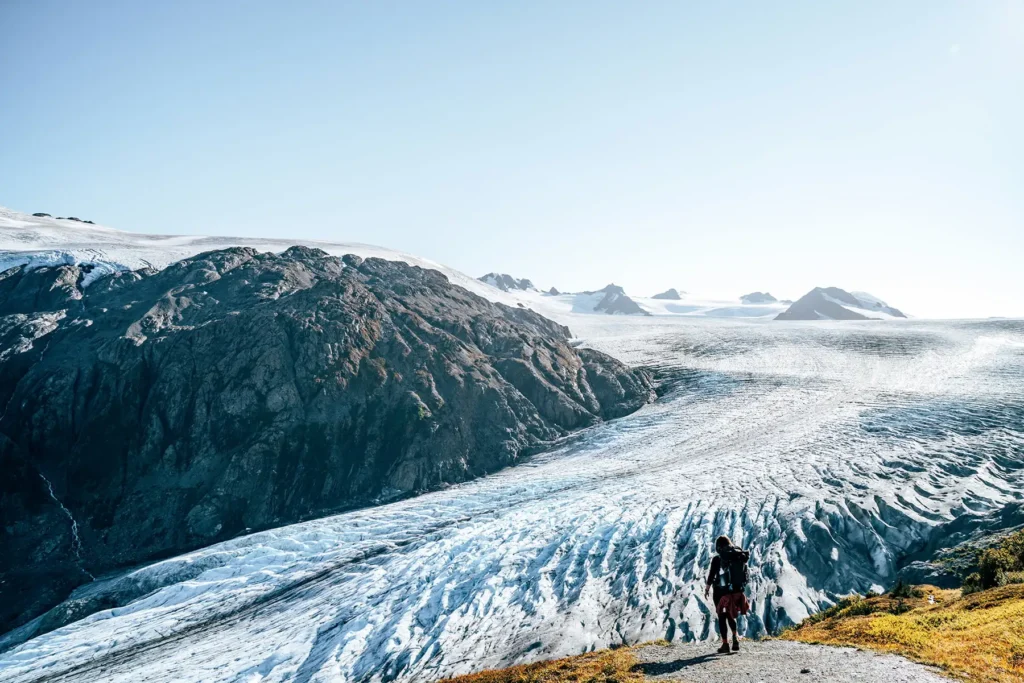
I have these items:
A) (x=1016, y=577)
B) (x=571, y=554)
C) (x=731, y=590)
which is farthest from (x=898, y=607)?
(x=571, y=554)

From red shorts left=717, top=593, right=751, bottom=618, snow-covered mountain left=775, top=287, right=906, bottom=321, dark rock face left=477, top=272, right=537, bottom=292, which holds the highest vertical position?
dark rock face left=477, top=272, right=537, bottom=292

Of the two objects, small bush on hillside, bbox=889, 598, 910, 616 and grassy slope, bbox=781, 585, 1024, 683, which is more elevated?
grassy slope, bbox=781, 585, 1024, 683

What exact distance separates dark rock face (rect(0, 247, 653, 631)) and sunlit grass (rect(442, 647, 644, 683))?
2019 cm

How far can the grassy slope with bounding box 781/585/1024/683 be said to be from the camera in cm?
823

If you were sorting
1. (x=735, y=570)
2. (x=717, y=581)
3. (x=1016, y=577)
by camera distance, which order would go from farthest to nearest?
(x=1016, y=577), (x=717, y=581), (x=735, y=570)

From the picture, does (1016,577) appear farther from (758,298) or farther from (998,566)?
(758,298)

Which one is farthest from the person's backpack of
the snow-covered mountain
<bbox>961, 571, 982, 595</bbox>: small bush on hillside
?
the snow-covered mountain

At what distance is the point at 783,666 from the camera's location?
9.14 m

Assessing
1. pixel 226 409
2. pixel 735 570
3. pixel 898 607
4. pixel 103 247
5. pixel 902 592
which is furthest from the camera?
pixel 103 247

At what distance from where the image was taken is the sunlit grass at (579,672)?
9742 mm

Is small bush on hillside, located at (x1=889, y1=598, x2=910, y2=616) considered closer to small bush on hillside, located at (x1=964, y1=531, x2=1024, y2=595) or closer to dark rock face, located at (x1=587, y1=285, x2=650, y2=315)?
small bush on hillside, located at (x1=964, y1=531, x2=1024, y2=595)

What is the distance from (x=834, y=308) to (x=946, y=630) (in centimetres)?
11165

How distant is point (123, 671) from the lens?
17.5 m

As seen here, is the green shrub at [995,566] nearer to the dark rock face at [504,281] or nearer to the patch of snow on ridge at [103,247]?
A: the patch of snow on ridge at [103,247]
